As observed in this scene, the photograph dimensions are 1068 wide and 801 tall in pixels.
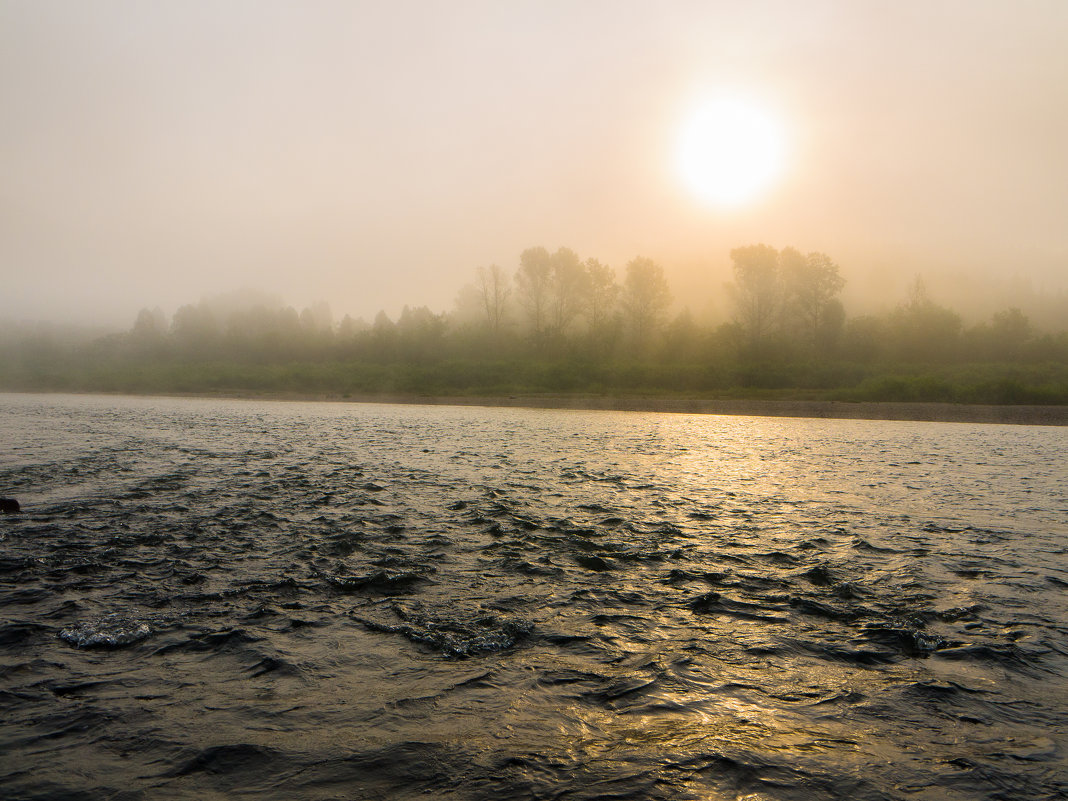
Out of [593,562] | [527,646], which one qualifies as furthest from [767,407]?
[527,646]

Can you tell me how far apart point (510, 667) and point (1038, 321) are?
13232 cm

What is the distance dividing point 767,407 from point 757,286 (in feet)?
103

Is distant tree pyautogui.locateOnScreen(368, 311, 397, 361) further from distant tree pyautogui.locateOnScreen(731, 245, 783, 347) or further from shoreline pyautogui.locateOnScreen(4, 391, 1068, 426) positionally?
distant tree pyautogui.locateOnScreen(731, 245, 783, 347)

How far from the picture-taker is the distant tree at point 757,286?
100 metres

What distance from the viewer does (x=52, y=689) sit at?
22.8ft

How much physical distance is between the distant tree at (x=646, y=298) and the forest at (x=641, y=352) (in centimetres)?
20

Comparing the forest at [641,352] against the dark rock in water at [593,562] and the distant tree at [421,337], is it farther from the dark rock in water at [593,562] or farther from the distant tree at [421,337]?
the dark rock in water at [593,562]

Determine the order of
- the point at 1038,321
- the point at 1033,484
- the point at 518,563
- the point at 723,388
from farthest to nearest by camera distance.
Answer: the point at 1038,321 < the point at 723,388 < the point at 1033,484 < the point at 518,563

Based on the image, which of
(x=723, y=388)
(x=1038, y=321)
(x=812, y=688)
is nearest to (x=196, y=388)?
(x=723, y=388)

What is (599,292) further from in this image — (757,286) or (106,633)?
(106,633)

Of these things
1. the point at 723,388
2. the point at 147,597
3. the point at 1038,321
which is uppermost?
the point at 1038,321

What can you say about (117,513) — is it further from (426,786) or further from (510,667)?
(426,786)

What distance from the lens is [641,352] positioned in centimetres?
10506

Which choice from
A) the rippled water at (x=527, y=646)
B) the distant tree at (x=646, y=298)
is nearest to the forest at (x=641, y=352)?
the distant tree at (x=646, y=298)
